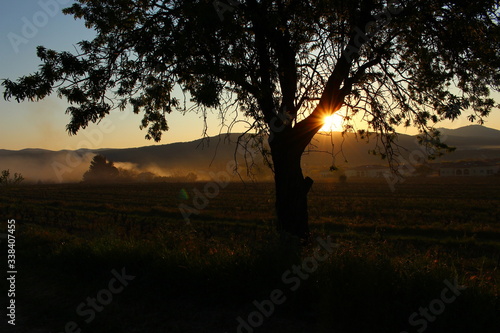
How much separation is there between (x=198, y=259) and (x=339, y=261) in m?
2.28

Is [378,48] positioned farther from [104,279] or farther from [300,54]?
[104,279]

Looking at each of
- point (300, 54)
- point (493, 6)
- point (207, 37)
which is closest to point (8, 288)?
point (207, 37)

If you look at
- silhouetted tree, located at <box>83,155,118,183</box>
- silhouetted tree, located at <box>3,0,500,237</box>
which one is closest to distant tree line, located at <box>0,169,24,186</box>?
silhouetted tree, located at <box>83,155,118,183</box>

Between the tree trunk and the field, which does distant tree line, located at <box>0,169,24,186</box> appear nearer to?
the field

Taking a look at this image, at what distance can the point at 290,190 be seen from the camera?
27.8 feet

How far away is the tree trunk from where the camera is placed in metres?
8.40

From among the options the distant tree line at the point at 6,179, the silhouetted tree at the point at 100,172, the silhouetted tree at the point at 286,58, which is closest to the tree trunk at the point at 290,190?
the silhouetted tree at the point at 286,58

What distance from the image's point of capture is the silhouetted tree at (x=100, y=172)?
362 ft

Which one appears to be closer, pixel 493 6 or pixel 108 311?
pixel 108 311

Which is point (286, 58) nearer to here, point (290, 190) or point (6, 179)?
point (290, 190)

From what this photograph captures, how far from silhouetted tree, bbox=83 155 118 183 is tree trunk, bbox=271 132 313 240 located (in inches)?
4281

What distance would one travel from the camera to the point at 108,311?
5.29 metres

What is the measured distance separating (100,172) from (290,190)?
11336 centimetres

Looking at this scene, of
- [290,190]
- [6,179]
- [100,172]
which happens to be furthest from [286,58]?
[100,172]
